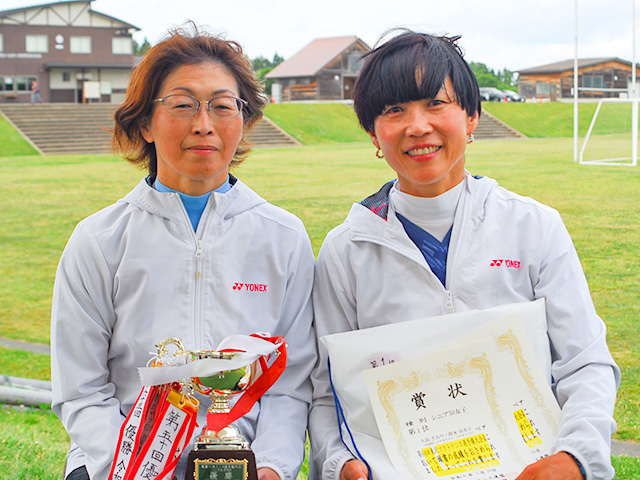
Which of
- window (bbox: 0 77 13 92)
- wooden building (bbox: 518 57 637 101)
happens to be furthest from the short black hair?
window (bbox: 0 77 13 92)

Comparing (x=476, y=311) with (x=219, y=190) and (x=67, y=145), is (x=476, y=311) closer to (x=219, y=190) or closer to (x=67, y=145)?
(x=219, y=190)

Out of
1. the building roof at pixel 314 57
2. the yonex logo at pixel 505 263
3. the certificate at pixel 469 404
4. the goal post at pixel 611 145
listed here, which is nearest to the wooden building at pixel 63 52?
the building roof at pixel 314 57

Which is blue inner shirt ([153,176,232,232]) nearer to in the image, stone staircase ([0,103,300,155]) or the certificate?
the certificate

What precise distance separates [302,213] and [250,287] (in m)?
8.57

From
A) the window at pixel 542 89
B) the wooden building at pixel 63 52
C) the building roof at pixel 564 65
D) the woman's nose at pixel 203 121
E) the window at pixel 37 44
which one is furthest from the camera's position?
the window at pixel 542 89

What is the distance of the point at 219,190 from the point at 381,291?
55 centimetres

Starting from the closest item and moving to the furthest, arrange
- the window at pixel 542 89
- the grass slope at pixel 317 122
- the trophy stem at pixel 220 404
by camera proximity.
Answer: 1. the trophy stem at pixel 220 404
2. the grass slope at pixel 317 122
3. the window at pixel 542 89

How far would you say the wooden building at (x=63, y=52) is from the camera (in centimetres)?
3812

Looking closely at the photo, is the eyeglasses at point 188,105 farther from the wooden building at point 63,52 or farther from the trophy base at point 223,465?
the wooden building at point 63,52

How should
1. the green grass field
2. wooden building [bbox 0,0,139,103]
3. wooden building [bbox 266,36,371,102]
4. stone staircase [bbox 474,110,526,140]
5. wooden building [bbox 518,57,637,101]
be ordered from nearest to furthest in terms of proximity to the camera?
the green grass field, stone staircase [bbox 474,110,526,140], wooden building [bbox 0,0,139,103], wooden building [bbox 518,57,637,101], wooden building [bbox 266,36,371,102]

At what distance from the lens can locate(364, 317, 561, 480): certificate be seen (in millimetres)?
1820

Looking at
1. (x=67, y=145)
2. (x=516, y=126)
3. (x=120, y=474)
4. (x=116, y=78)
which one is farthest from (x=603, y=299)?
(x=116, y=78)

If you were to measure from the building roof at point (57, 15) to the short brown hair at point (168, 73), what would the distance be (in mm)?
40084

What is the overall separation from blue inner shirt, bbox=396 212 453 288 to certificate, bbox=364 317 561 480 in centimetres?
23
